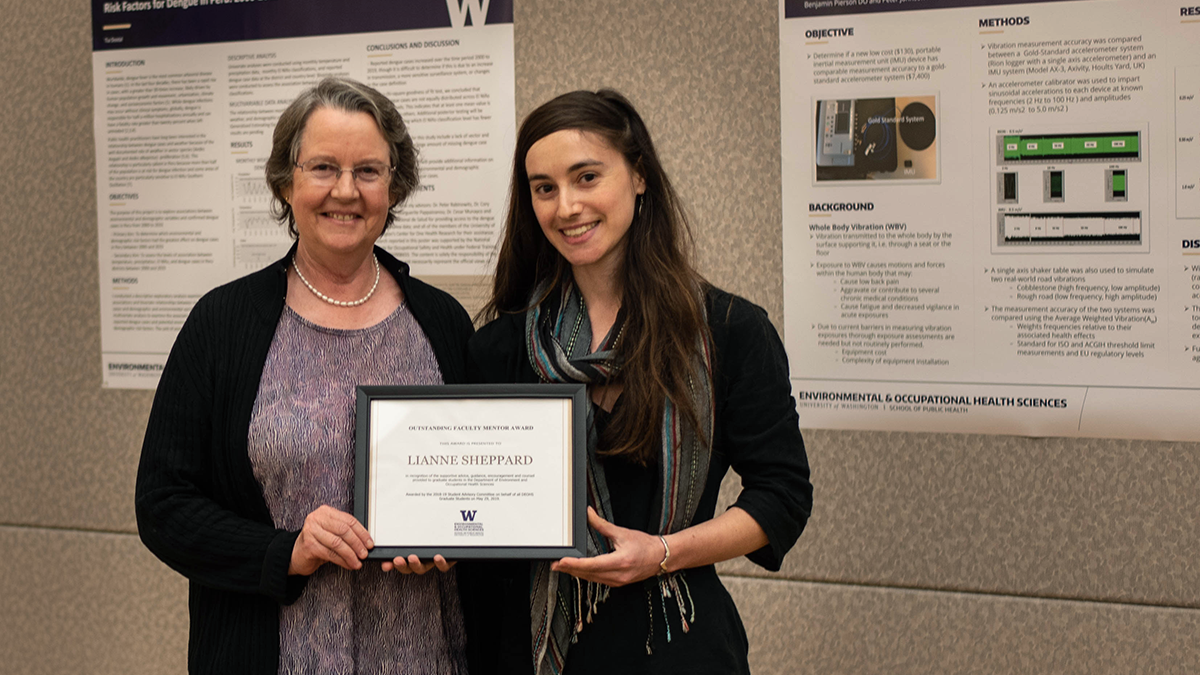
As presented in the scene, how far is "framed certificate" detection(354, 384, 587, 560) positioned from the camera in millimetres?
1357

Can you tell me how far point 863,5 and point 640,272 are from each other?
41.0 inches

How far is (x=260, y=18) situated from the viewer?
2.55 meters

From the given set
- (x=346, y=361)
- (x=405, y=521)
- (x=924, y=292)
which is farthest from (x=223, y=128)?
(x=924, y=292)

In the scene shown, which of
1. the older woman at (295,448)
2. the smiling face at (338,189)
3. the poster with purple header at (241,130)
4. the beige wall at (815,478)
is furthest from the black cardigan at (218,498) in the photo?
the beige wall at (815,478)

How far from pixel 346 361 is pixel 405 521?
0.90 ft

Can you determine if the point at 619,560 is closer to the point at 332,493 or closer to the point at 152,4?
the point at 332,493

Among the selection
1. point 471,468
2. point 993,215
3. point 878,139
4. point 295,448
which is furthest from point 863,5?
point 295,448

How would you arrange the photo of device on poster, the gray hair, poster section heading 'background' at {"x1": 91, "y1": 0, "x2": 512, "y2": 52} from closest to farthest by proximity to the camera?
the gray hair
the photo of device on poster
poster section heading 'background' at {"x1": 91, "y1": 0, "x2": 512, "y2": 52}

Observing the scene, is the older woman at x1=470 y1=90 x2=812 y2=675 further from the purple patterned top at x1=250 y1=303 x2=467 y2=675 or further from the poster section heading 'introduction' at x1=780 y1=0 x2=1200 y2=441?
the poster section heading 'introduction' at x1=780 y1=0 x2=1200 y2=441

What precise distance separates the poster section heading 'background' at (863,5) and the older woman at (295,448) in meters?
1.08

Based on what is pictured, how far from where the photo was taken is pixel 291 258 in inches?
63.1

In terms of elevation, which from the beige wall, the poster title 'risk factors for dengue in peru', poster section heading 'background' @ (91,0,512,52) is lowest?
the beige wall

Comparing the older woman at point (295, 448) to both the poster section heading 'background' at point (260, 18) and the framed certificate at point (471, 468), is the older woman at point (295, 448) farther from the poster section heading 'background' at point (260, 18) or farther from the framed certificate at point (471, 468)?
the poster section heading 'background' at point (260, 18)

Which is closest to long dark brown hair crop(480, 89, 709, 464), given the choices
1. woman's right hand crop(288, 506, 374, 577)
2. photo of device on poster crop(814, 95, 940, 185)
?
woman's right hand crop(288, 506, 374, 577)
